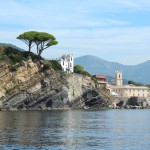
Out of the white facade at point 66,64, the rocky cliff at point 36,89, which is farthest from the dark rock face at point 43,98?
the white facade at point 66,64

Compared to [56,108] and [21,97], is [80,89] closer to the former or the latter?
[56,108]

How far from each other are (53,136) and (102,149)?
12108 millimetres

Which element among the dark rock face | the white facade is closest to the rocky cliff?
the dark rock face

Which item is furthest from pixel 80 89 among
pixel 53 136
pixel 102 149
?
pixel 102 149

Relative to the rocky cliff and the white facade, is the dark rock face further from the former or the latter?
the white facade

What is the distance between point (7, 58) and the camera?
14388cm

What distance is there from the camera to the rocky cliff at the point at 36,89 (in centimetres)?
13838

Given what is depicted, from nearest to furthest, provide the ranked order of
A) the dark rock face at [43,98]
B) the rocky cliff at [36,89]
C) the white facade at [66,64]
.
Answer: the dark rock face at [43,98] → the rocky cliff at [36,89] → the white facade at [66,64]

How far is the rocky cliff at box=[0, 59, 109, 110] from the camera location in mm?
138375

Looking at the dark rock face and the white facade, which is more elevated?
the white facade

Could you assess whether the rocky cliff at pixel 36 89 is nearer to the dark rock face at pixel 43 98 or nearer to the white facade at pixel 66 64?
the dark rock face at pixel 43 98

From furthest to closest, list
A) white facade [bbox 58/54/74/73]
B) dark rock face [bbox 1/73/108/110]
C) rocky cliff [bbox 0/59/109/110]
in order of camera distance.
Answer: white facade [bbox 58/54/74/73]
rocky cliff [bbox 0/59/109/110]
dark rock face [bbox 1/73/108/110]

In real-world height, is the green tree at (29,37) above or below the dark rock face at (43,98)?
above

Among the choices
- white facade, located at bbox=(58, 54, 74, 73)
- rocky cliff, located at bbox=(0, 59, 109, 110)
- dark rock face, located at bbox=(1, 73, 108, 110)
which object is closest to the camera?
dark rock face, located at bbox=(1, 73, 108, 110)
